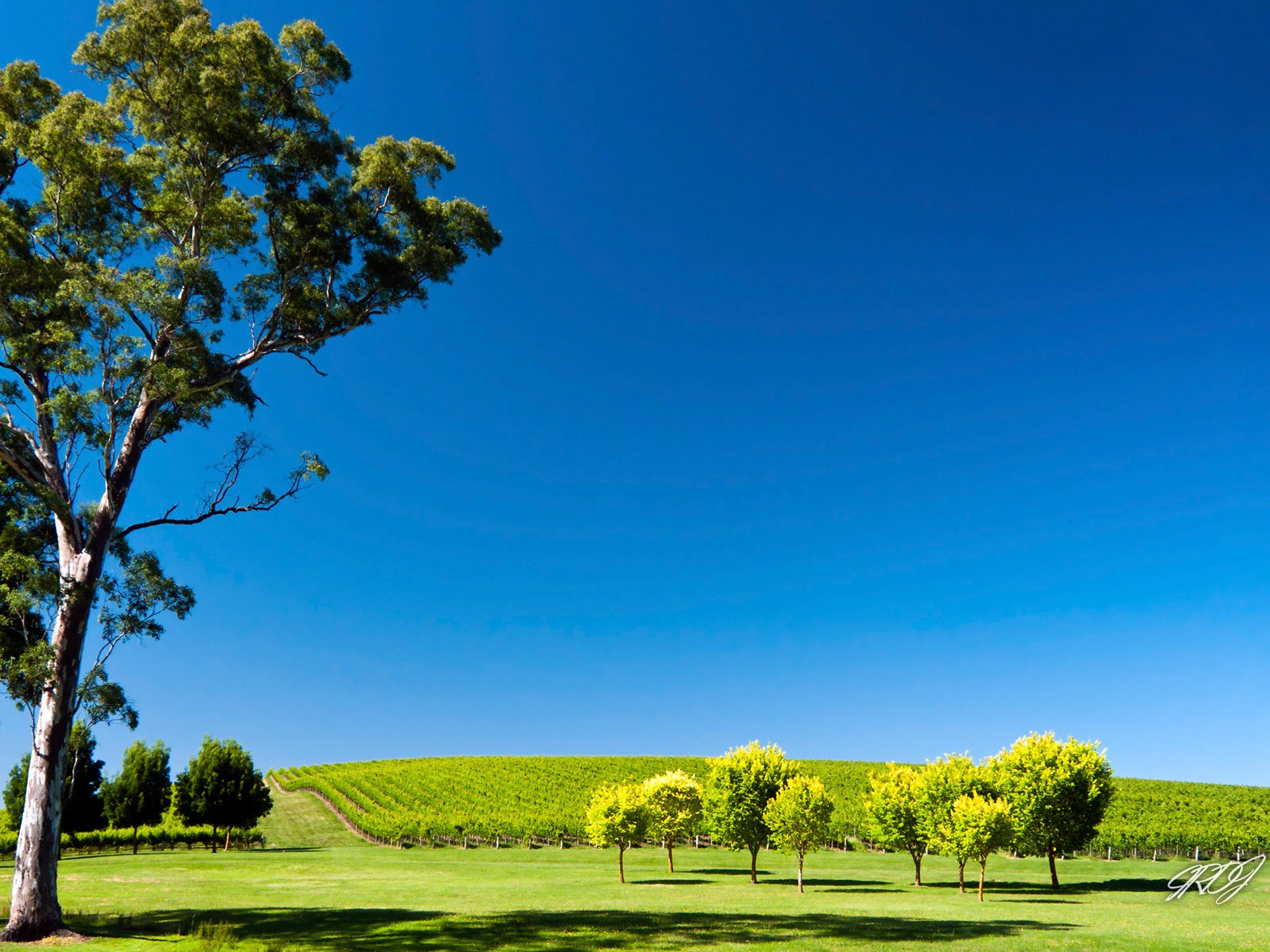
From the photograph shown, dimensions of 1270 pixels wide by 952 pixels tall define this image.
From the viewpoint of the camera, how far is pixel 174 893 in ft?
117

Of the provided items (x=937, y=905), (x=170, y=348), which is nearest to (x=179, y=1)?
(x=170, y=348)

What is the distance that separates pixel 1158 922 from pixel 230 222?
45.8 m

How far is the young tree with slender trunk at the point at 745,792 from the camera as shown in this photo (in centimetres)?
5297

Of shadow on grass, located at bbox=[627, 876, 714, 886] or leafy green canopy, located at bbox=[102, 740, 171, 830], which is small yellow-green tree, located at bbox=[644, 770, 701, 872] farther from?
leafy green canopy, located at bbox=[102, 740, 171, 830]

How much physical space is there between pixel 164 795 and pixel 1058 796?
76.6 metres

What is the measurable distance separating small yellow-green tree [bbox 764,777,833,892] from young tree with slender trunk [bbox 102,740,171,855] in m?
58.4

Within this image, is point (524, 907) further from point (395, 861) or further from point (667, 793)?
point (395, 861)

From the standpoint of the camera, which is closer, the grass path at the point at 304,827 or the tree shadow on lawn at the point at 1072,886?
the tree shadow on lawn at the point at 1072,886

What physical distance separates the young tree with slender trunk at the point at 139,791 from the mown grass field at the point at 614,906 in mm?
7103

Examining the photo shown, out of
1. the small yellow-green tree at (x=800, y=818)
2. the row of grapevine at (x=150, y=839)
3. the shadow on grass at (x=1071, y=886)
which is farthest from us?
the row of grapevine at (x=150, y=839)

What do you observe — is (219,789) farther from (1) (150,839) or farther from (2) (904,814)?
(2) (904,814)

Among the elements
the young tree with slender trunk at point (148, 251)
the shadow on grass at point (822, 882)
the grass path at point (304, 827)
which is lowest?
the grass path at point (304, 827)

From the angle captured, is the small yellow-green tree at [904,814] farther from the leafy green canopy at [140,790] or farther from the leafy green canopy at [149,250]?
the leafy green canopy at [140,790]

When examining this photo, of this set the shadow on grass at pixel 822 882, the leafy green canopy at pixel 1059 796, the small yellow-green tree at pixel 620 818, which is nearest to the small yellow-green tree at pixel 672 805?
the small yellow-green tree at pixel 620 818
